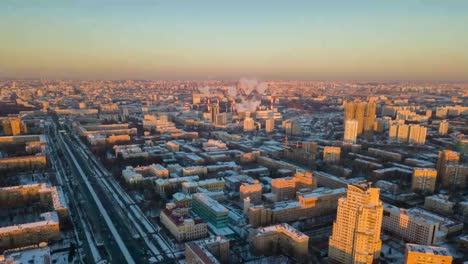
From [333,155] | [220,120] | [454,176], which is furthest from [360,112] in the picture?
[220,120]

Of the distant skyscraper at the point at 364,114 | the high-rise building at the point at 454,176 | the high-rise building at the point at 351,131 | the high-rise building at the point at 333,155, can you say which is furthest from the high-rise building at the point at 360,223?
the distant skyscraper at the point at 364,114

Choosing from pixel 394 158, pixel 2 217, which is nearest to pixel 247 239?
pixel 2 217

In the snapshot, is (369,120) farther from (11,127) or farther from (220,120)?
(11,127)

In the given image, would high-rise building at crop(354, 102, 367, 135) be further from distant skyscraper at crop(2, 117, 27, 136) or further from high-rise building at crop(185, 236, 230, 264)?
distant skyscraper at crop(2, 117, 27, 136)

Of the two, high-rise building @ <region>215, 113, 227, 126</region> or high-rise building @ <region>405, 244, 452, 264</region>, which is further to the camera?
high-rise building @ <region>215, 113, 227, 126</region>

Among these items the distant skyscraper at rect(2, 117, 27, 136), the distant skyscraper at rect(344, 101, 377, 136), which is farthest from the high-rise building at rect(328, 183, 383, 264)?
the distant skyscraper at rect(2, 117, 27, 136)
